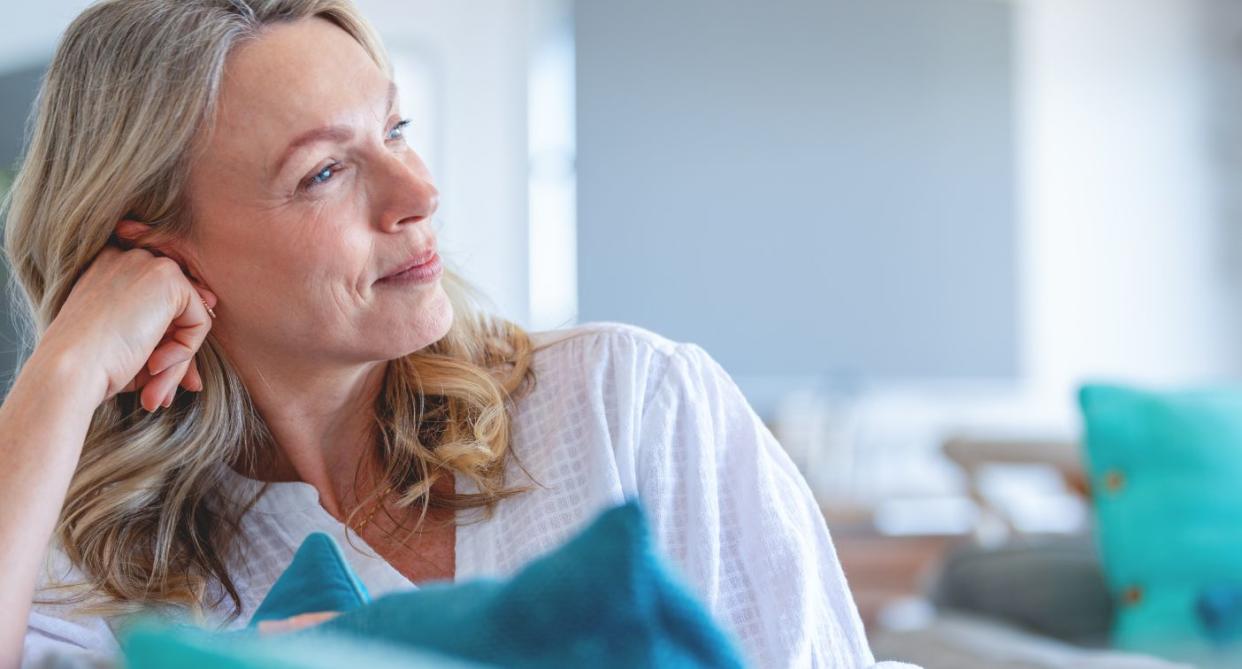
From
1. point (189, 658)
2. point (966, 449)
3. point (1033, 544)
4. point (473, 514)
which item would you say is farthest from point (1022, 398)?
point (189, 658)

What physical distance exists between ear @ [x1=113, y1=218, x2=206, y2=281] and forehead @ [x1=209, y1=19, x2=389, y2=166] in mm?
117

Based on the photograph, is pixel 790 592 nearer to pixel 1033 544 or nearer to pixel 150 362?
pixel 150 362

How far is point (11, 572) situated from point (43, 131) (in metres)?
0.49

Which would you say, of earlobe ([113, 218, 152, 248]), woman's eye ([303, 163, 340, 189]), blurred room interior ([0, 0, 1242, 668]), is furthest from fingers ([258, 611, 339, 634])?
blurred room interior ([0, 0, 1242, 668])

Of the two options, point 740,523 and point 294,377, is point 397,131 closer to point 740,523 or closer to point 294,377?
point 294,377

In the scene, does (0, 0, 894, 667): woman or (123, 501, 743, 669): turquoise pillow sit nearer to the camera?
(123, 501, 743, 669): turquoise pillow

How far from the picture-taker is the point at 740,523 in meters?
1.09

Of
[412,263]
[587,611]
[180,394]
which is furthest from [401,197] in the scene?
[587,611]

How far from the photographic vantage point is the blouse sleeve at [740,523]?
103cm

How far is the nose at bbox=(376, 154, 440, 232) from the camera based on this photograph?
1.13m

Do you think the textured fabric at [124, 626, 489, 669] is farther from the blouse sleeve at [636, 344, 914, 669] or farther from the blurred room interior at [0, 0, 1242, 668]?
the blurred room interior at [0, 0, 1242, 668]

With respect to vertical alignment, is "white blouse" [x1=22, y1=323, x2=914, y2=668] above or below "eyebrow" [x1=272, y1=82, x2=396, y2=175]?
below

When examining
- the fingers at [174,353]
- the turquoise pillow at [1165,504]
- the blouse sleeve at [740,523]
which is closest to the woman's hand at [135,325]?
the fingers at [174,353]

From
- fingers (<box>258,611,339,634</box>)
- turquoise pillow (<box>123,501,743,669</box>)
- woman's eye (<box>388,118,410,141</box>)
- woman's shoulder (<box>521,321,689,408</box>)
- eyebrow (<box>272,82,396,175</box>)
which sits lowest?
fingers (<box>258,611,339,634</box>)
